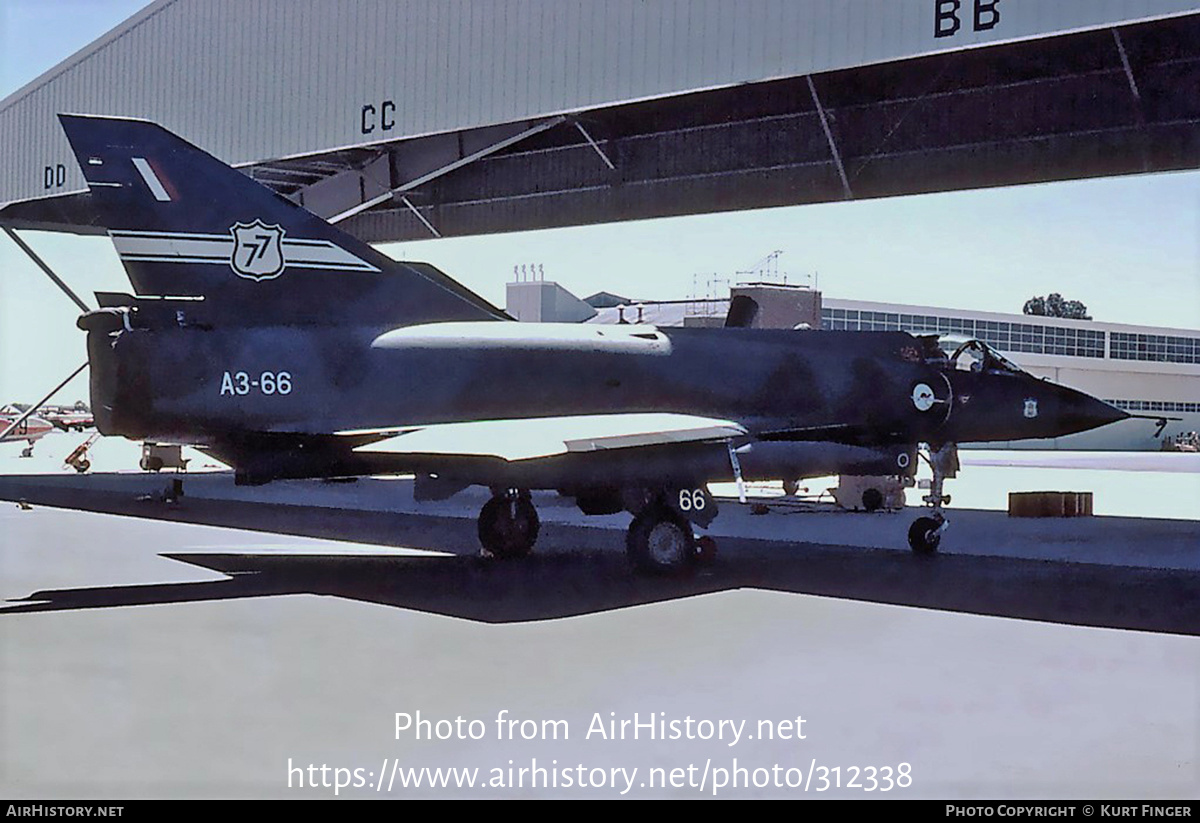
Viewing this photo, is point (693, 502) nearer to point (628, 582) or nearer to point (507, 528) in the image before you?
point (628, 582)

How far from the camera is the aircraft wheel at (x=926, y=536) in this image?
14.1 metres

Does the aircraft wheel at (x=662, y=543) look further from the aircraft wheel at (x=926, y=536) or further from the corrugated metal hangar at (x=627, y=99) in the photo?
the corrugated metal hangar at (x=627, y=99)

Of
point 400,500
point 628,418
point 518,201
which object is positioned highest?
point 518,201

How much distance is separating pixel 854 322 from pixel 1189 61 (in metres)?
34.7

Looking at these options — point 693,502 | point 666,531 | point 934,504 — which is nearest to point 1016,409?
point 934,504

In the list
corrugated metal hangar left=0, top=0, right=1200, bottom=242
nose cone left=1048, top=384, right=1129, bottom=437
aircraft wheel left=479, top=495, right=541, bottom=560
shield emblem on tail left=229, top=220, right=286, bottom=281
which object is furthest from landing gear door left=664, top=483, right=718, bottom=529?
corrugated metal hangar left=0, top=0, right=1200, bottom=242

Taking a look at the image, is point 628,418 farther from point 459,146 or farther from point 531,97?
point 459,146

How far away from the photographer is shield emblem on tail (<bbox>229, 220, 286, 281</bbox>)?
1204 cm

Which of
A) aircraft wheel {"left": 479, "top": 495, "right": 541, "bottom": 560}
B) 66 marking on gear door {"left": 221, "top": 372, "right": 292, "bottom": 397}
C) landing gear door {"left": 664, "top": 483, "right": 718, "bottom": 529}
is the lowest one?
aircraft wheel {"left": 479, "top": 495, "right": 541, "bottom": 560}

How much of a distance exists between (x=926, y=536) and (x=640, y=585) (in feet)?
14.1

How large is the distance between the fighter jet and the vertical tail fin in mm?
18

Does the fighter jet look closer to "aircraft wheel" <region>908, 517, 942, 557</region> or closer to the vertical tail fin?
the vertical tail fin

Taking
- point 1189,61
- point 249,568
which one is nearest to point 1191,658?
point 249,568

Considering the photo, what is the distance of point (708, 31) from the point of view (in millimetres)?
15844
